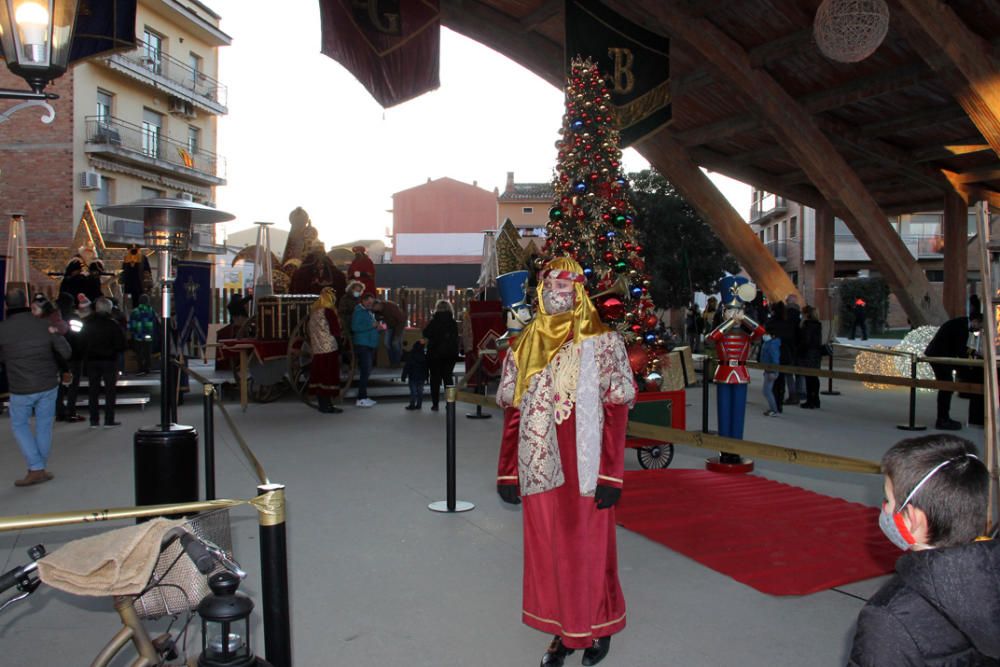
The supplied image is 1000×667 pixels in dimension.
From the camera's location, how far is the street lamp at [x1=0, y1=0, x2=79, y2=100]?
4223mm

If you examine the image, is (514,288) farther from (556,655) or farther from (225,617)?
(225,617)

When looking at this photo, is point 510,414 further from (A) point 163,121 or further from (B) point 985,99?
(A) point 163,121

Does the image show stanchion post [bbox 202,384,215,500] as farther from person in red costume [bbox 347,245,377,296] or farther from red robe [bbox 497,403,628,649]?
person in red costume [bbox 347,245,377,296]

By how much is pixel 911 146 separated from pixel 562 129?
35.0 feet

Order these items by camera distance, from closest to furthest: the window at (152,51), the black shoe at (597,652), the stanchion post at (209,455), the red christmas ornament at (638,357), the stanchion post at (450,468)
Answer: the black shoe at (597,652), the stanchion post at (209,455), the stanchion post at (450,468), the red christmas ornament at (638,357), the window at (152,51)

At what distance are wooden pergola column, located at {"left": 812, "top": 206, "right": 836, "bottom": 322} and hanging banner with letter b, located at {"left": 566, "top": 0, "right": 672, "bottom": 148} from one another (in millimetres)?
7877

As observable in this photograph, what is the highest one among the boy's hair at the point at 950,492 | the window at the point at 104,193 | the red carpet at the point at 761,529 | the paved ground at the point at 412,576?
the window at the point at 104,193

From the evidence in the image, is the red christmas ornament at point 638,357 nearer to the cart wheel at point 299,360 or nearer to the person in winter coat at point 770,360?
the person in winter coat at point 770,360

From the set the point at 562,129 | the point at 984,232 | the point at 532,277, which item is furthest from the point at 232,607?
the point at 532,277

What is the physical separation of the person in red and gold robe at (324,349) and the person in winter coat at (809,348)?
713 centimetres

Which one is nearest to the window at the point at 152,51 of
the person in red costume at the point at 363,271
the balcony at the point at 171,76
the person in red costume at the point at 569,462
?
the balcony at the point at 171,76

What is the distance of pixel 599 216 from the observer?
8.09m

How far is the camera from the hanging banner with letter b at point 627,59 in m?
11.5

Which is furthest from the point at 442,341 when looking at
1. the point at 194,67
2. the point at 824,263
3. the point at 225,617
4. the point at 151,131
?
the point at 194,67
